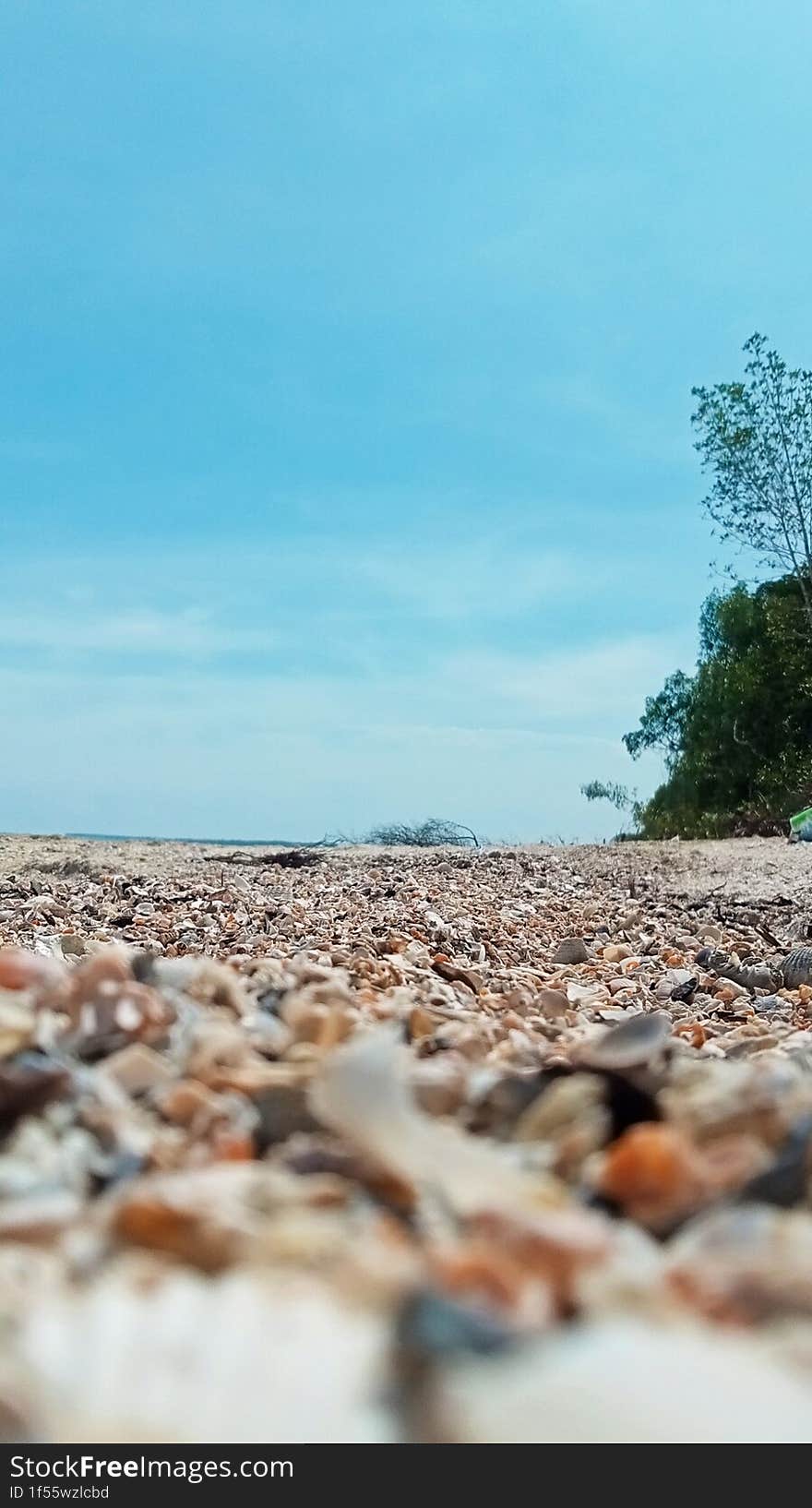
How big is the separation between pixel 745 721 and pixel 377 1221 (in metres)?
17.1

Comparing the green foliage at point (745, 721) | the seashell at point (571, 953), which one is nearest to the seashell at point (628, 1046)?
the seashell at point (571, 953)

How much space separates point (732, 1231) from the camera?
0.95 m

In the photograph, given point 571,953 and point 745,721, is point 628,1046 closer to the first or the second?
point 571,953

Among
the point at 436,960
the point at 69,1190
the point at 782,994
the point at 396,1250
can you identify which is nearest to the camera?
the point at 396,1250

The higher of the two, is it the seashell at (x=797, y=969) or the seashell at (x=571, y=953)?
the seashell at (x=571, y=953)

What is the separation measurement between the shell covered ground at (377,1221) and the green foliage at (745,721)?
1500cm

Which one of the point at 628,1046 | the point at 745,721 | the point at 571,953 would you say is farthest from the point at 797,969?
the point at 745,721

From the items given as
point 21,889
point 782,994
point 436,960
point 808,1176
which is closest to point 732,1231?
point 808,1176

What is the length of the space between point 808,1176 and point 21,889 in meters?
4.88

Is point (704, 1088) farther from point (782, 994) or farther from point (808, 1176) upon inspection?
point (782, 994)

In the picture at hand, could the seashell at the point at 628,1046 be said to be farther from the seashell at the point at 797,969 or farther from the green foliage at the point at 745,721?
the green foliage at the point at 745,721

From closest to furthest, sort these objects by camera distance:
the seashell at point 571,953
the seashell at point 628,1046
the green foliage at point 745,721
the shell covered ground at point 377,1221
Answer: the shell covered ground at point 377,1221
the seashell at point 628,1046
the seashell at point 571,953
the green foliage at point 745,721

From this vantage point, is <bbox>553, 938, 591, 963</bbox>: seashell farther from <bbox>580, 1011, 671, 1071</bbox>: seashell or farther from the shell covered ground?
<bbox>580, 1011, 671, 1071</bbox>: seashell

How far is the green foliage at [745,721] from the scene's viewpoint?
54.7ft
